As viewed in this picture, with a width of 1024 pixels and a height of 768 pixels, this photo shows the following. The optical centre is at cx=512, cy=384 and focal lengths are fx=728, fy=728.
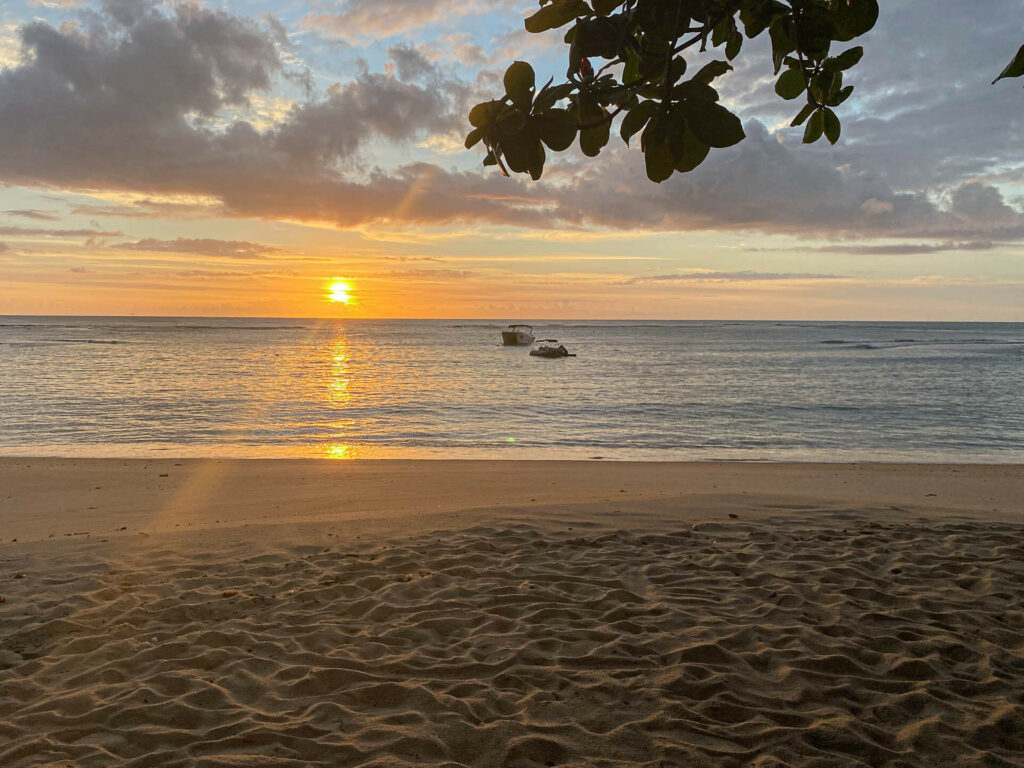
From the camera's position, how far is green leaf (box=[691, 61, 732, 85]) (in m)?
1.75

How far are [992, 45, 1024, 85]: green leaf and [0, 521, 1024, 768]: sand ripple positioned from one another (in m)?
2.94

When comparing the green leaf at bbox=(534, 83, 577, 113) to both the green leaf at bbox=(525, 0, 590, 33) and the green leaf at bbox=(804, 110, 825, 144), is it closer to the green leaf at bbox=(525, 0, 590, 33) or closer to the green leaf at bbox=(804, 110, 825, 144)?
the green leaf at bbox=(525, 0, 590, 33)

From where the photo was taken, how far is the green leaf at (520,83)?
1.62 metres

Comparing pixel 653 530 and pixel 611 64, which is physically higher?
pixel 611 64

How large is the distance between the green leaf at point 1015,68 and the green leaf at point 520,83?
1.34m

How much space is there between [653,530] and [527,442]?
1023 cm

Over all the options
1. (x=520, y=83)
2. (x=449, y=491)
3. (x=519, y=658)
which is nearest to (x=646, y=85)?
(x=520, y=83)

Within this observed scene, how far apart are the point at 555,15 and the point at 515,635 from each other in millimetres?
3996

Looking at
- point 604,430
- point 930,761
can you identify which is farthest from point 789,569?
point 604,430

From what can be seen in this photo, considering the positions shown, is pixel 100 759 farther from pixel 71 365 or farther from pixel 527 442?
pixel 71 365

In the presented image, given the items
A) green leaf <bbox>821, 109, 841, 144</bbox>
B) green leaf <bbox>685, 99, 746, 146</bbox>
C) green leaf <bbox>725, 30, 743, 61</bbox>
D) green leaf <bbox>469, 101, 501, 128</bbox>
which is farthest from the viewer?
green leaf <bbox>725, 30, 743, 61</bbox>

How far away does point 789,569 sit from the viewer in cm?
621

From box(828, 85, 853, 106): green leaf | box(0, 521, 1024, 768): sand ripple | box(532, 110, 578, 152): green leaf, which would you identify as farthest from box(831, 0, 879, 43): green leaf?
box(0, 521, 1024, 768): sand ripple

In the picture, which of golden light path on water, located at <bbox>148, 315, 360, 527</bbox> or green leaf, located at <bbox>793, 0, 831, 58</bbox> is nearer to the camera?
green leaf, located at <bbox>793, 0, 831, 58</bbox>
